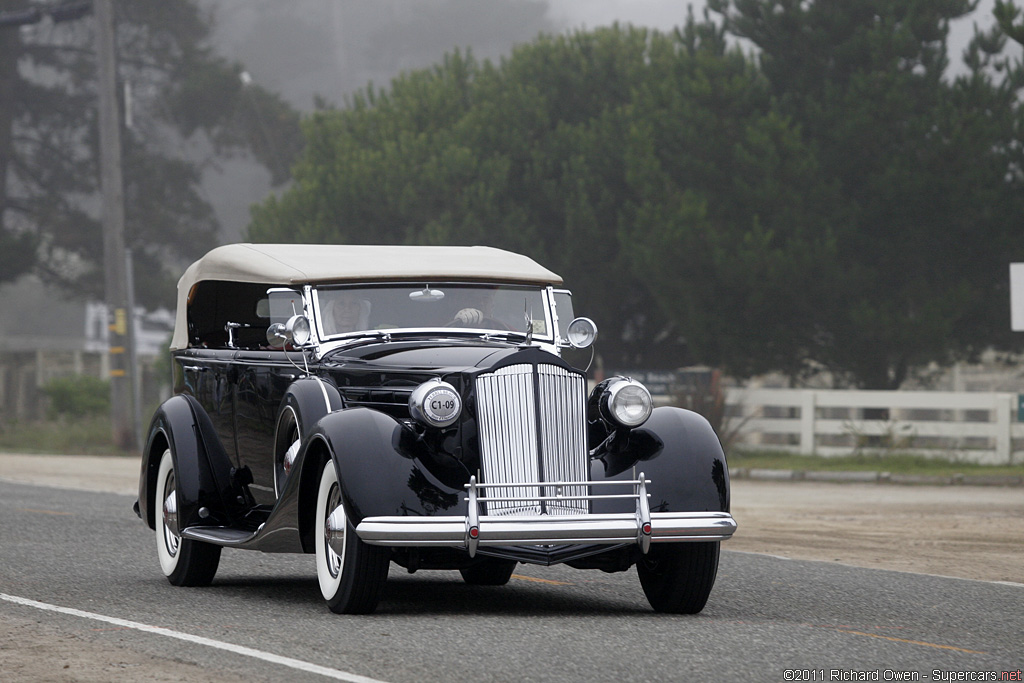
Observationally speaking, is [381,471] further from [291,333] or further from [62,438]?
[62,438]

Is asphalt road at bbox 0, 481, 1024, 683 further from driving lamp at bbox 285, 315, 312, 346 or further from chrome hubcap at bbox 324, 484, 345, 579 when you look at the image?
driving lamp at bbox 285, 315, 312, 346

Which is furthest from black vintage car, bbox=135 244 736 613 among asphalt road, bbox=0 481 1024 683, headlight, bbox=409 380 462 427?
asphalt road, bbox=0 481 1024 683

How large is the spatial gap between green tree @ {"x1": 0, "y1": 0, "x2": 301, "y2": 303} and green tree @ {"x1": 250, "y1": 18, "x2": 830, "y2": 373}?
13392mm

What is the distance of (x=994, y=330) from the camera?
27609 mm

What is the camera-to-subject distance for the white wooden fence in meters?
23.4

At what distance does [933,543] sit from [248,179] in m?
134

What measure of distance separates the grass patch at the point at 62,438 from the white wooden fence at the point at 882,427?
11.8 m

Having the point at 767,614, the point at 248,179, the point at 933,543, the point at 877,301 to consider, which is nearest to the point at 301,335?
the point at 767,614

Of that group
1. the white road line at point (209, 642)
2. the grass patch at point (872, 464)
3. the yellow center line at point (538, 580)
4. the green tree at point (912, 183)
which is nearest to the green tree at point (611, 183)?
the green tree at point (912, 183)

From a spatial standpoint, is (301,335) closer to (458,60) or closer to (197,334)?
A: (197,334)

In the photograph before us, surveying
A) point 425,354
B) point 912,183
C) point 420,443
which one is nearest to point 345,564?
point 420,443

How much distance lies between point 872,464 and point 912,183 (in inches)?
218

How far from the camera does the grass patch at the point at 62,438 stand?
100 feet

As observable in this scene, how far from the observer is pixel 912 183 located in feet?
88.0
